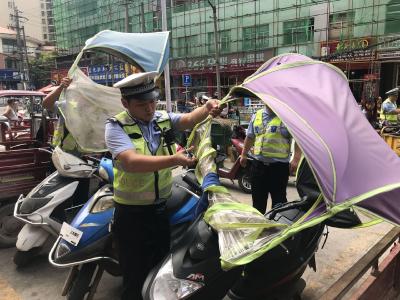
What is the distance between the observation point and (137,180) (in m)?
2.17

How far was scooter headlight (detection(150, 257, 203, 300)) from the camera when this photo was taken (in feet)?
6.37

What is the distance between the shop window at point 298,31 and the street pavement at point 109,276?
2129 centimetres

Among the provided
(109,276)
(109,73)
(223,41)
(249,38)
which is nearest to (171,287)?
(109,276)

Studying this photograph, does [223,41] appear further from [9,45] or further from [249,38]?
[9,45]

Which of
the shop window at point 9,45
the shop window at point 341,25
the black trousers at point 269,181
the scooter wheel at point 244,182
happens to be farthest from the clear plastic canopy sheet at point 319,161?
the shop window at point 9,45

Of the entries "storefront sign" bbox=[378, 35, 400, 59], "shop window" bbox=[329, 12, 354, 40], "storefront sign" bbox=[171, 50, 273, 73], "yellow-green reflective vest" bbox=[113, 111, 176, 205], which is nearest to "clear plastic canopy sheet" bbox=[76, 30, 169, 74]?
"yellow-green reflective vest" bbox=[113, 111, 176, 205]

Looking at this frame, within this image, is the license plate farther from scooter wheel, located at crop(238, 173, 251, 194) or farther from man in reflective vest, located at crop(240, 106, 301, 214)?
scooter wheel, located at crop(238, 173, 251, 194)

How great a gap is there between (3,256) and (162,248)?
2.44m

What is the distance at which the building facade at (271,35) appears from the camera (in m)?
18.9

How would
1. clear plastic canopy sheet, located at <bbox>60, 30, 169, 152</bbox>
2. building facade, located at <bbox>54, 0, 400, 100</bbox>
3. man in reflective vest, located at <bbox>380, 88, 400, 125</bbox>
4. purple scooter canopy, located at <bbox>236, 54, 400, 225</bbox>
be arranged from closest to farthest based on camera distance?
purple scooter canopy, located at <bbox>236, 54, 400, 225</bbox> < clear plastic canopy sheet, located at <bbox>60, 30, 169, 152</bbox> < man in reflective vest, located at <bbox>380, 88, 400, 125</bbox> < building facade, located at <bbox>54, 0, 400, 100</bbox>

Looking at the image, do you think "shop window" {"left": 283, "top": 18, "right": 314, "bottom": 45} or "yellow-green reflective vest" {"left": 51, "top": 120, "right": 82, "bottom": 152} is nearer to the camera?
"yellow-green reflective vest" {"left": 51, "top": 120, "right": 82, "bottom": 152}

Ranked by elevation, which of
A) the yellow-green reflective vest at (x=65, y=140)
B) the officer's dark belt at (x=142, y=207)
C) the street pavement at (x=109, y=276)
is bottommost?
the street pavement at (x=109, y=276)

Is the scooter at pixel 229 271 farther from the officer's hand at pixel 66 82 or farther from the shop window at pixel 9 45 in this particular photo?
the shop window at pixel 9 45

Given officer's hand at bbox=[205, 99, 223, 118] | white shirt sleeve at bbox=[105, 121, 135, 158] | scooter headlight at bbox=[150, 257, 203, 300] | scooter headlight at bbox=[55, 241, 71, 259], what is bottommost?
scooter headlight at bbox=[55, 241, 71, 259]
